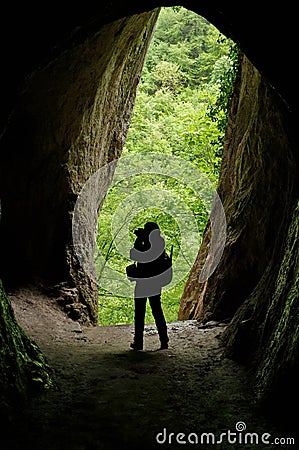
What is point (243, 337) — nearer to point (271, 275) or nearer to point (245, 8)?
point (271, 275)

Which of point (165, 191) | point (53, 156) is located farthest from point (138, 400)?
point (165, 191)

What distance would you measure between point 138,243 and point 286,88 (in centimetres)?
274

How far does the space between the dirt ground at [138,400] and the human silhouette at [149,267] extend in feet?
2.31

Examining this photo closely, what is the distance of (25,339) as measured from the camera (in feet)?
15.4

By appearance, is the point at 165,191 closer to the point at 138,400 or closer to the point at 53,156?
the point at 53,156

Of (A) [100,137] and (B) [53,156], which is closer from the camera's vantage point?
(B) [53,156]

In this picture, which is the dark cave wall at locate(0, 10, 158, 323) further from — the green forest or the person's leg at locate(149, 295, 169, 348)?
the green forest

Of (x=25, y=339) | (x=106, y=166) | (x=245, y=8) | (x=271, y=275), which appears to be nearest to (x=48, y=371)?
(x=25, y=339)

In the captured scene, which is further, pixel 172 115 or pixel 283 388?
pixel 172 115

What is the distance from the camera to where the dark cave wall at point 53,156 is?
28.1 feet

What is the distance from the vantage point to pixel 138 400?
173 inches

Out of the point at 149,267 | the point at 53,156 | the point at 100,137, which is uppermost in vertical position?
the point at 100,137

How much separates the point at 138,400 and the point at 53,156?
589 cm

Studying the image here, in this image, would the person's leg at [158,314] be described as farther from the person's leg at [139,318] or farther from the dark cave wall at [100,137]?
the dark cave wall at [100,137]
